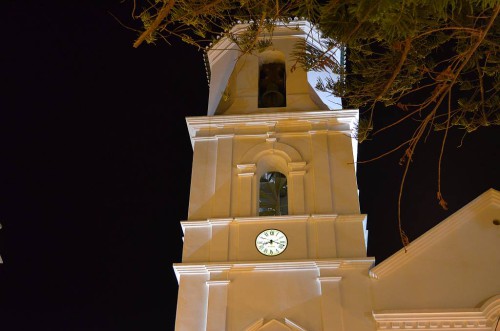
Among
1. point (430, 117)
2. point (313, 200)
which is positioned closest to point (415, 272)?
point (313, 200)

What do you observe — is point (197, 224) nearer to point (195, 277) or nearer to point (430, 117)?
point (195, 277)

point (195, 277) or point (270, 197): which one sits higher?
point (270, 197)

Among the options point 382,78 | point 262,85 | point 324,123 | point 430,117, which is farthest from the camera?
point 262,85

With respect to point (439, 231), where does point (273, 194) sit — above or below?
above

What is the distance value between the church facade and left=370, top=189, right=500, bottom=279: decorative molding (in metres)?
0.02

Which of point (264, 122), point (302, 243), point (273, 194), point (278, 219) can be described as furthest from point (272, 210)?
point (302, 243)

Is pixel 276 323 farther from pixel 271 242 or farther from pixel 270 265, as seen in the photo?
pixel 271 242

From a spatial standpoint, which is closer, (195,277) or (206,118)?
(195,277)

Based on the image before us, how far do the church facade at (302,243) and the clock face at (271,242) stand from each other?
21 millimetres

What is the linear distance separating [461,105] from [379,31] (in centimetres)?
153

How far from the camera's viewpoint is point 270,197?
1750 centimetres

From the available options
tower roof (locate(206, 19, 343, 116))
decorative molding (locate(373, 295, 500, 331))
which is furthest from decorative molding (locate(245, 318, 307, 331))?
tower roof (locate(206, 19, 343, 116))

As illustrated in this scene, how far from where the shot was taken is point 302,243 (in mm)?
15023

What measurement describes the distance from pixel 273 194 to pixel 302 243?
8.75ft
